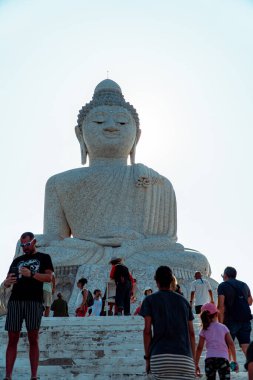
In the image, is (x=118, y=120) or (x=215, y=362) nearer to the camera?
(x=215, y=362)

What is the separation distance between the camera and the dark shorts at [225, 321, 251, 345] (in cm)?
833

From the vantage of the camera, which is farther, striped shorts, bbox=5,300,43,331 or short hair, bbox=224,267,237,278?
short hair, bbox=224,267,237,278

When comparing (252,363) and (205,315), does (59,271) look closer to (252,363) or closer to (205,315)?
(205,315)

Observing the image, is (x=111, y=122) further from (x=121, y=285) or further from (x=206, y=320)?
(x=206, y=320)

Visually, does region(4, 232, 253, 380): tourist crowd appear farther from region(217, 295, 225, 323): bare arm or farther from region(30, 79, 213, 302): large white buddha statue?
region(30, 79, 213, 302): large white buddha statue

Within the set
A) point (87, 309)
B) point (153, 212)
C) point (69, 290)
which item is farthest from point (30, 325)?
point (153, 212)

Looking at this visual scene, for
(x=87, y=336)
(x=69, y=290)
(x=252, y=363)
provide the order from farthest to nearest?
(x=69, y=290) < (x=87, y=336) < (x=252, y=363)

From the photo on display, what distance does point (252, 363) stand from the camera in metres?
4.73

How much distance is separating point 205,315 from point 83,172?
11.6 m

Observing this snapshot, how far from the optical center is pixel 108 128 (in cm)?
1892

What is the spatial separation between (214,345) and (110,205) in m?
11.2

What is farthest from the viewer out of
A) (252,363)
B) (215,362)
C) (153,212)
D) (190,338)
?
(153,212)

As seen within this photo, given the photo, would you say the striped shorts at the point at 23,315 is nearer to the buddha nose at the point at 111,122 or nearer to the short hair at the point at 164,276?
the short hair at the point at 164,276

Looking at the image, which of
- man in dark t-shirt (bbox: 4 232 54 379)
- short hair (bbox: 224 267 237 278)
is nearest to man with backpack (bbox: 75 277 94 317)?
short hair (bbox: 224 267 237 278)
